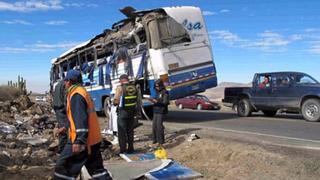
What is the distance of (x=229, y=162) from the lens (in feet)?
31.8

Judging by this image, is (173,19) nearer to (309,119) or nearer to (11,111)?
(309,119)

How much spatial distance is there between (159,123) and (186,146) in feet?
2.99

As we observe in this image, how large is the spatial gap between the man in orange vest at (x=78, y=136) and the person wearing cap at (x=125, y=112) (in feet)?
13.7

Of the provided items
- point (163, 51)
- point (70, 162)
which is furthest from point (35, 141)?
point (70, 162)

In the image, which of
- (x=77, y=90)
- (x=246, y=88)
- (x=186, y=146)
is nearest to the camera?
(x=77, y=90)

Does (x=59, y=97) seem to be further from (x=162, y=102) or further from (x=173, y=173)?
(x=162, y=102)

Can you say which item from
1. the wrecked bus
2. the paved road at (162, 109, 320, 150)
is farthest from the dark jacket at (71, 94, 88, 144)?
the wrecked bus

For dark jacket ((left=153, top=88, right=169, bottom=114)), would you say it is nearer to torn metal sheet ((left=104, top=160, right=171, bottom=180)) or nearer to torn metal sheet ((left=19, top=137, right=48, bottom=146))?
torn metal sheet ((left=104, top=160, right=171, bottom=180))

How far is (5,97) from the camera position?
2195 inches

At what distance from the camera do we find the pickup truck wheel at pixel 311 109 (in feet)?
58.7

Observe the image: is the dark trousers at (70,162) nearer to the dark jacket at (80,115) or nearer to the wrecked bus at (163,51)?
the dark jacket at (80,115)

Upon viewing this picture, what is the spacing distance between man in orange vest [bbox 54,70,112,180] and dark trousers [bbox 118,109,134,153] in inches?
164

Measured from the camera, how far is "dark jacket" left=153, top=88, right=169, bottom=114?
12023mm

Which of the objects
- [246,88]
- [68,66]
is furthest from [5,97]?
[246,88]
